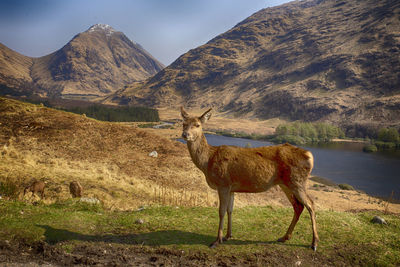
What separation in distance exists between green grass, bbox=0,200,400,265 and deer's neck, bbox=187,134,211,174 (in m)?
1.81

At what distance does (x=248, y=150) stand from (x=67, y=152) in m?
16.8

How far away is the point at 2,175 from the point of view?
485 inches

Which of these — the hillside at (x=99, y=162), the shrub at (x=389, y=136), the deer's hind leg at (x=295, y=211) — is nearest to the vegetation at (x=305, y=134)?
the shrub at (x=389, y=136)

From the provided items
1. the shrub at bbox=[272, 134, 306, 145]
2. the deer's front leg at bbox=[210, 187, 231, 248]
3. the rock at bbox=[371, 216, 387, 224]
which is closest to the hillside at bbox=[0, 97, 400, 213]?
the deer's front leg at bbox=[210, 187, 231, 248]

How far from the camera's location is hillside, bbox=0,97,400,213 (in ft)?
44.9

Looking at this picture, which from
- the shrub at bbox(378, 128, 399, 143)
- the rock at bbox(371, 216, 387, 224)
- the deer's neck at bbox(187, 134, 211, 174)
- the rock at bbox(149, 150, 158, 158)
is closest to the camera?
the deer's neck at bbox(187, 134, 211, 174)

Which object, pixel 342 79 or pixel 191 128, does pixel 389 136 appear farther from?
pixel 191 128

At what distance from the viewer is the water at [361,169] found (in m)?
43.1

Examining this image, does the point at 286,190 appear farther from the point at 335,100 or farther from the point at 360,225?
the point at 335,100

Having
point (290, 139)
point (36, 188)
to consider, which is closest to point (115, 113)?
point (290, 139)

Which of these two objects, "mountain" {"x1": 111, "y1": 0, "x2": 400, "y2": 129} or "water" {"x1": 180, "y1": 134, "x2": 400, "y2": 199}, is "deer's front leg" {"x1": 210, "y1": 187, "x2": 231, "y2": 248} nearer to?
"water" {"x1": 180, "y1": 134, "x2": 400, "y2": 199}

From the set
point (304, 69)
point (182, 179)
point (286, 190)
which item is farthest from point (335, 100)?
point (286, 190)

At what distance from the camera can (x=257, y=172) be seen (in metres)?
6.36

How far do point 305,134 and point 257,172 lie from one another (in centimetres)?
9274
